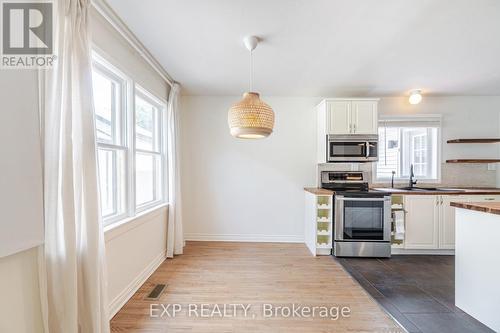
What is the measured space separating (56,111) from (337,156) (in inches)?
132

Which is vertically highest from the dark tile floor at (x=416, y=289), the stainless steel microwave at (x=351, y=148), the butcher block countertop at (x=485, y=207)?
the stainless steel microwave at (x=351, y=148)

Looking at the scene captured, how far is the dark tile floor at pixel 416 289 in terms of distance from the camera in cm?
194

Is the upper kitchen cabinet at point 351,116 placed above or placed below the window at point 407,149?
above

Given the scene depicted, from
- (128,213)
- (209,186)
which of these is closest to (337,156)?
(209,186)

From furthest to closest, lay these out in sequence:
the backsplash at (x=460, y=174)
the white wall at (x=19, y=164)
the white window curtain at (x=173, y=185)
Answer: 1. the backsplash at (x=460, y=174)
2. the white window curtain at (x=173, y=185)
3. the white wall at (x=19, y=164)

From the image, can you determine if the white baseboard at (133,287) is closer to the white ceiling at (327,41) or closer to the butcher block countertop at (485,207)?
the white ceiling at (327,41)

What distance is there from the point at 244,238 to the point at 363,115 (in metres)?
2.79

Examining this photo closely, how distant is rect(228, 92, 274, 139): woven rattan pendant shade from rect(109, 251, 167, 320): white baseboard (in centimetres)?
185

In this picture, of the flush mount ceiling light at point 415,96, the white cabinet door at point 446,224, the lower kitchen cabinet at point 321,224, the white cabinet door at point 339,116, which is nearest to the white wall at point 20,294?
the lower kitchen cabinet at point 321,224

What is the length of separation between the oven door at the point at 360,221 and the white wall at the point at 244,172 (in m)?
0.78

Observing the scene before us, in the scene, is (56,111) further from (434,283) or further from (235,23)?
(434,283)

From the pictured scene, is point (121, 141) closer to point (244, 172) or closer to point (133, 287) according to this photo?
point (133, 287)

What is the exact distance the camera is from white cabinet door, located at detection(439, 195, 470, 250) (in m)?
3.35

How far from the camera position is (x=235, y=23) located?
6.51 feet
